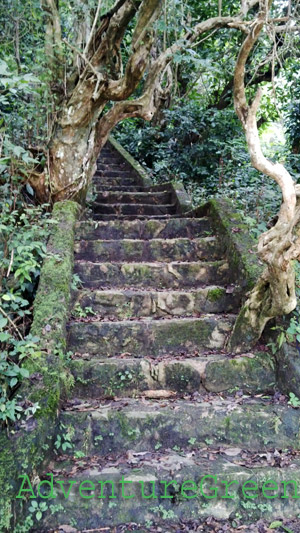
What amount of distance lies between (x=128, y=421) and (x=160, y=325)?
926 mm

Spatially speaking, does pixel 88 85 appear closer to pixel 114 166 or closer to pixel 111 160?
pixel 114 166

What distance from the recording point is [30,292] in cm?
353

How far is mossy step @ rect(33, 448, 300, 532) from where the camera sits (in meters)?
2.31

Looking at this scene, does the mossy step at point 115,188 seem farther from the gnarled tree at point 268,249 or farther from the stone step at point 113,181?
the gnarled tree at point 268,249

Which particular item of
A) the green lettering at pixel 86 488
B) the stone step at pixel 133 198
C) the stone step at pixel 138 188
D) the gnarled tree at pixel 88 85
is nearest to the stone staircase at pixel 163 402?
the green lettering at pixel 86 488

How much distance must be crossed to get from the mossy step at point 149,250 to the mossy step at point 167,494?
2.27m

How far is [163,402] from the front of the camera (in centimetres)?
300

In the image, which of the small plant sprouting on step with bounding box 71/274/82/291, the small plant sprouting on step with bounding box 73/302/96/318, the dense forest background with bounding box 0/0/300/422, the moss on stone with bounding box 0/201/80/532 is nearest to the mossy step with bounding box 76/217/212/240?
the dense forest background with bounding box 0/0/300/422

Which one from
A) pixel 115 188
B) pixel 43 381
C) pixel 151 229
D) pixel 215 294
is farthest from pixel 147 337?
Result: pixel 115 188

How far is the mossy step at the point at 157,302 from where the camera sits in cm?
370

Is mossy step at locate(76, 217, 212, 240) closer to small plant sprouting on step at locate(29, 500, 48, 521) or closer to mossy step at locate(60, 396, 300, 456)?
mossy step at locate(60, 396, 300, 456)

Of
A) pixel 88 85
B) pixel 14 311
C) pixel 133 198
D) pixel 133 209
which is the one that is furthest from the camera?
pixel 133 198

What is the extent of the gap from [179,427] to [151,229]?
263 centimetres

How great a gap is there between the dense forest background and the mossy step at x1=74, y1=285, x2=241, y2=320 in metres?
0.59
